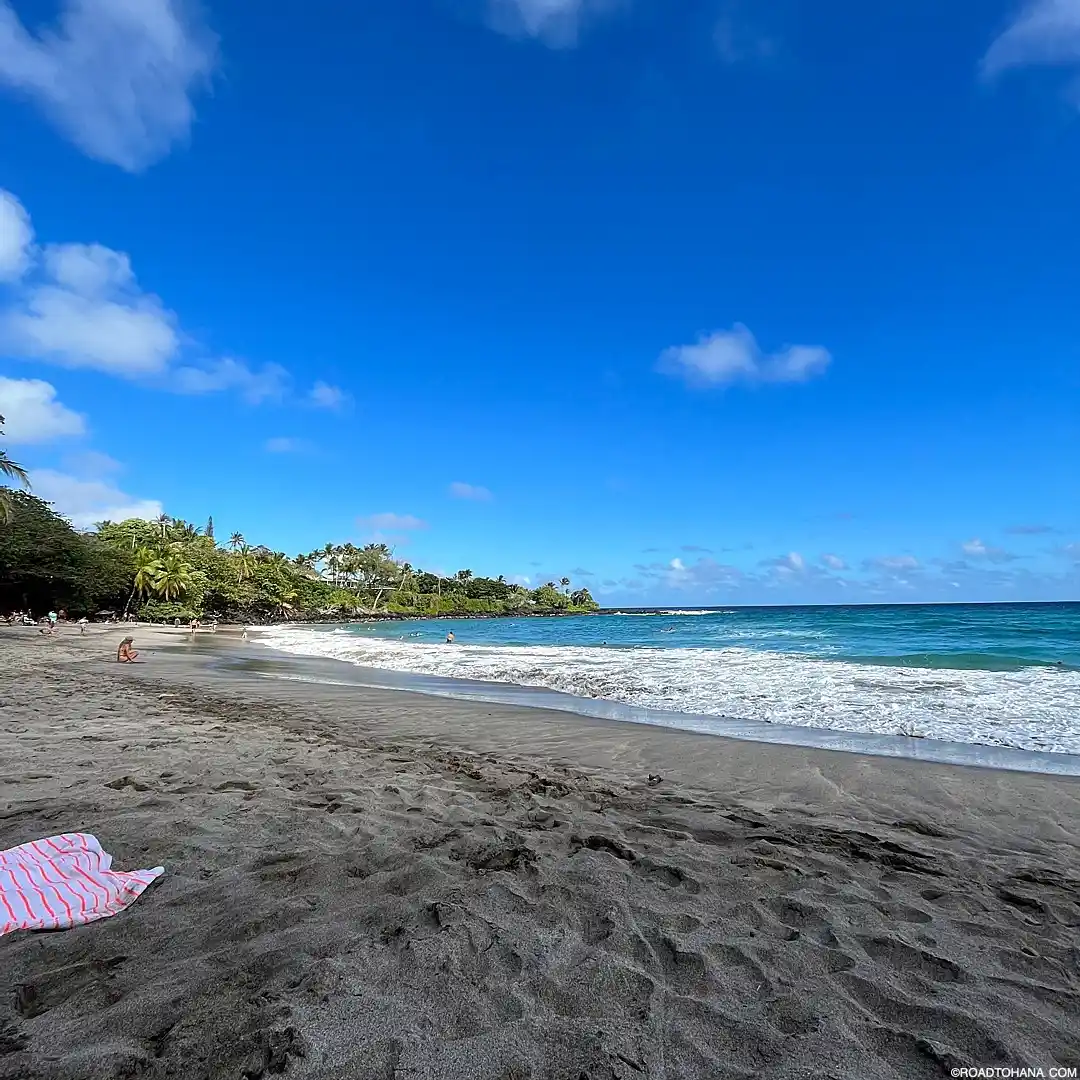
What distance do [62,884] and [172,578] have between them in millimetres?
73109

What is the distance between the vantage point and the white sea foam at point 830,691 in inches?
368

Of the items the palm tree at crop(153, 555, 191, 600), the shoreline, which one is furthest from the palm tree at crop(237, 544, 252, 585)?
the shoreline

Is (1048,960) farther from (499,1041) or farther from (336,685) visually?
(336,685)

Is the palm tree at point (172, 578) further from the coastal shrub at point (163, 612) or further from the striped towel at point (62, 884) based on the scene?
the striped towel at point (62, 884)

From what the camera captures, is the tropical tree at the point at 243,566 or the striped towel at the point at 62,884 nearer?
the striped towel at the point at 62,884

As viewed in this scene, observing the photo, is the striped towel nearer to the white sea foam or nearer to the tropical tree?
the white sea foam

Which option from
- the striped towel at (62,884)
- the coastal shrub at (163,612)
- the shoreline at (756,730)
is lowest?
the shoreline at (756,730)

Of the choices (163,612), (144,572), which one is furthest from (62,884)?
(163,612)

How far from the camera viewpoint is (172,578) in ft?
218

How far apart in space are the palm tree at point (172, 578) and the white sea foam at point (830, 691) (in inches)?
2166

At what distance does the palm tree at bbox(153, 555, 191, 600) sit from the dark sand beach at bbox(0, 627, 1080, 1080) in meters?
68.1

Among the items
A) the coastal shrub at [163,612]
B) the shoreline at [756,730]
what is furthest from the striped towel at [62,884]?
the coastal shrub at [163,612]

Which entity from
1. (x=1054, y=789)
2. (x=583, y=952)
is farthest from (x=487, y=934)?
(x=1054, y=789)

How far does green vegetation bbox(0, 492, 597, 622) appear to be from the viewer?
47.4 m
